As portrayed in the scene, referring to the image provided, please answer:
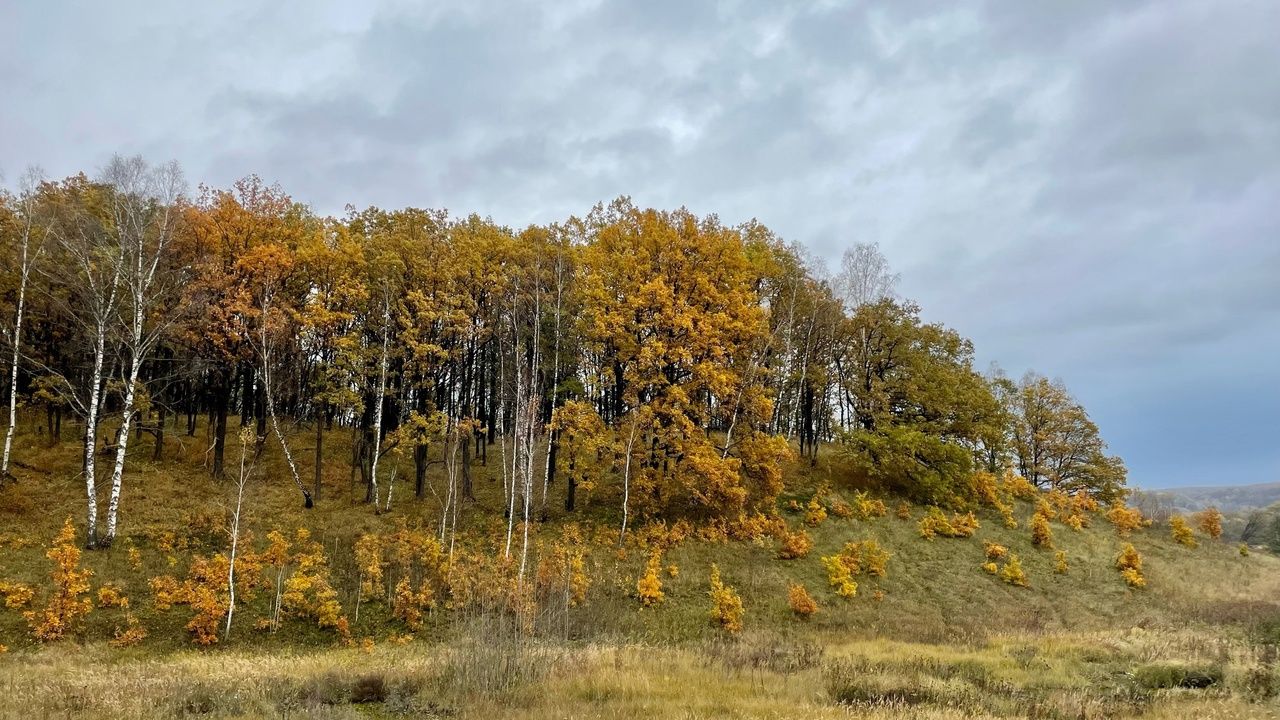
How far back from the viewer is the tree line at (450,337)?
2577cm

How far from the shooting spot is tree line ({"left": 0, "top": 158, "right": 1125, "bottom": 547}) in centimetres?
2577

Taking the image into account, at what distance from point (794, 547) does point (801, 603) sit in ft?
13.6

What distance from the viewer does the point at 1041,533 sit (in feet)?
98.3

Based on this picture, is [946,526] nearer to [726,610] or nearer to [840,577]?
[840,577]

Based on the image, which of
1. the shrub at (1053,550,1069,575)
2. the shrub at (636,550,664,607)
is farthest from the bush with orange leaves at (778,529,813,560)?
the shrub at (1053,550,1069,575)

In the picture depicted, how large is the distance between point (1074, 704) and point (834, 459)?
27.8m

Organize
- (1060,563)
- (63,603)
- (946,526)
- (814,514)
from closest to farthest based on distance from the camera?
(63,603) < (1060,563) < (814,514) < (946,526)

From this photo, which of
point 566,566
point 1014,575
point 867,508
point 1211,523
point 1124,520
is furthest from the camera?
point 1211,523

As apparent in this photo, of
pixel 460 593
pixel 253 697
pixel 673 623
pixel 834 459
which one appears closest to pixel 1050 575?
pixel 834 459

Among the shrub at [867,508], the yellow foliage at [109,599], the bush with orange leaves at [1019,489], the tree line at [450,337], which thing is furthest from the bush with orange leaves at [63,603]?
the bush with orange leaves at [1019,489]

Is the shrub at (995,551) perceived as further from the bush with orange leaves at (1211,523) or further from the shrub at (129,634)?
the shrub at (129,634)

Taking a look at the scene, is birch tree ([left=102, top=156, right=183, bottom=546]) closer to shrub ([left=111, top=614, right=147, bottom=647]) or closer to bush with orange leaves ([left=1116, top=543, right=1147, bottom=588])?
shrub ([left=111, top=614, right=147, bottom=647])

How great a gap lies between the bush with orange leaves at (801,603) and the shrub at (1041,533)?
49.0 feet

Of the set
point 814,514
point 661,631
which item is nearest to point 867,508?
point 814,514
